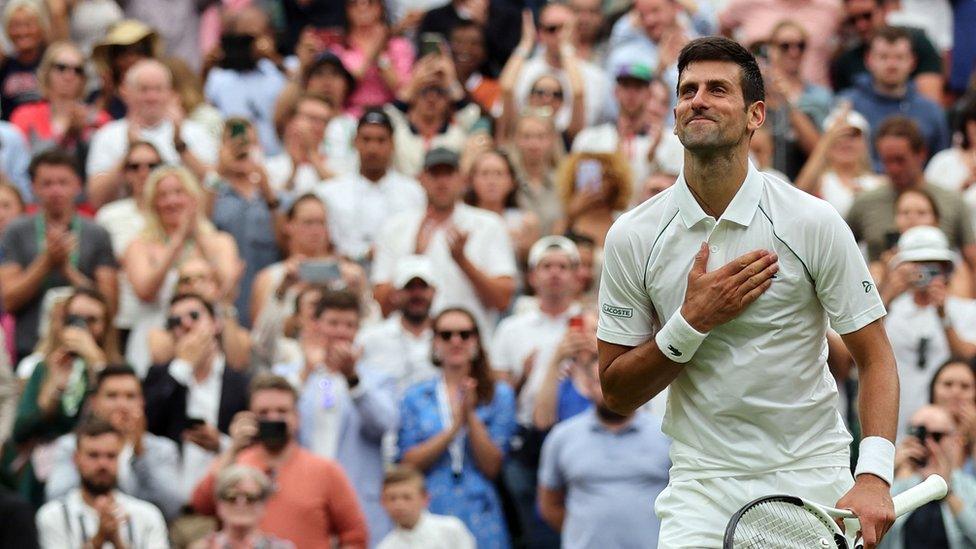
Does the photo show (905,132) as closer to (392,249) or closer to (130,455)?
(392,249)

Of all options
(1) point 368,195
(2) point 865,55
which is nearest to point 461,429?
(1) point 368,195

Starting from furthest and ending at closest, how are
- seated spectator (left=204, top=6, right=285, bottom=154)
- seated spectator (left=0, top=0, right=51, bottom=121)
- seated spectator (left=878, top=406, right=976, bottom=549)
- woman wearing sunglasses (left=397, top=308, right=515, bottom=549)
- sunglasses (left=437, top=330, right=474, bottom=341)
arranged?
seated spectator (left=0, top=0, right=51, bottom=121) → seated spectator (left=204, top=6, right=285, bottom=154) → sunglasses (left=437, top=330, right=474, bottom=341) → woman wearing sunglasses (left=397, top=308, right=515, bottom=549) → seated spectator (left=878, top=406, right=976, bottom=549)

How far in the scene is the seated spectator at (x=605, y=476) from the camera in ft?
34.1

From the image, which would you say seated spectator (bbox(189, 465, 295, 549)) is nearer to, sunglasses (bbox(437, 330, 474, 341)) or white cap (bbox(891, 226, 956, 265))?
sunglasses (bbox(437, 330, 474, 341))

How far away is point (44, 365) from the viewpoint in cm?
1129

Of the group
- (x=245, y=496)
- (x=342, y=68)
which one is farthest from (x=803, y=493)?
(x=342, y=68)

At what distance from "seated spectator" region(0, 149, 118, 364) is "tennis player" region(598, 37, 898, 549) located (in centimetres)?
689

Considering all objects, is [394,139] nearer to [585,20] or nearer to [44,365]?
[585,20]

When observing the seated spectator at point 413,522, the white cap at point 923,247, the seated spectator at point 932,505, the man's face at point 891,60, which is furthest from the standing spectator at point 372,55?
the seated spectator at point 932,505

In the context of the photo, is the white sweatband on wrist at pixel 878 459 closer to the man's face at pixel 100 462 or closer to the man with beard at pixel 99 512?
the man with beard at pixel 99 512

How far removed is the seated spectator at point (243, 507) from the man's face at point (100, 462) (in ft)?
2.03

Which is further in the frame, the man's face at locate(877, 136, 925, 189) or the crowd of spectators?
the man's face at locate(877, 136, 925, 189)

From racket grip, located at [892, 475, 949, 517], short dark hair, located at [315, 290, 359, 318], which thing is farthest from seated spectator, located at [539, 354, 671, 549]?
racket grip, located at [892, 475, 949, 517]

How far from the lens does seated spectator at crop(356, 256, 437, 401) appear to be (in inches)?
459
